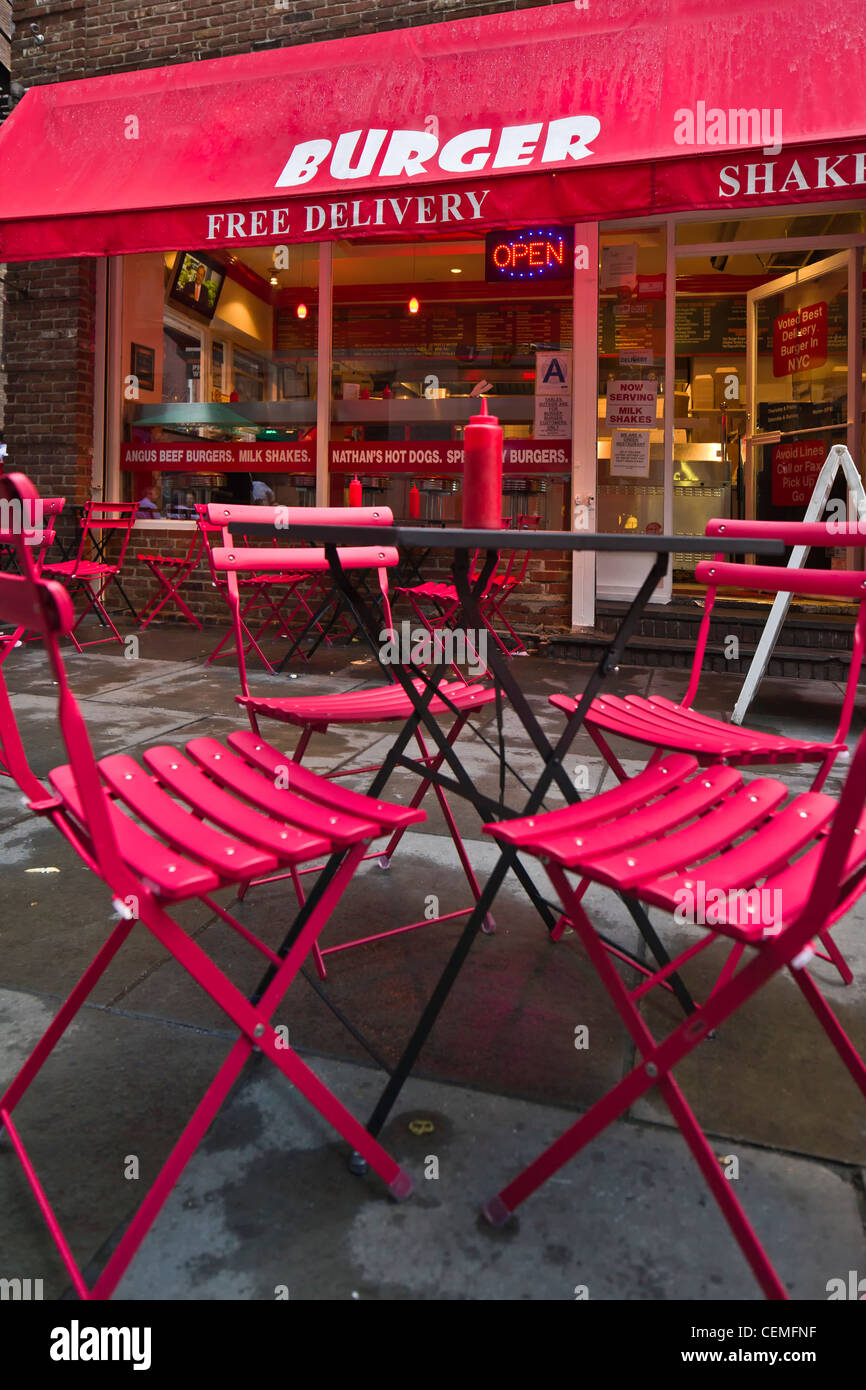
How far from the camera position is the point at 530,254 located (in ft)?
23.5

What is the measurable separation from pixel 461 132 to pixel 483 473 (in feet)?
16.3

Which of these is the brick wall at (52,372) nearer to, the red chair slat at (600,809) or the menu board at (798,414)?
the menu board at (798,414)

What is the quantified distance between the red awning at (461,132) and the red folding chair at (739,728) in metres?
3.04

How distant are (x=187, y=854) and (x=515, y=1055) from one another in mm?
821

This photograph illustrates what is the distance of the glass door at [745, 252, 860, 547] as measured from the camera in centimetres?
730

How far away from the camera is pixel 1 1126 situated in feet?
5.06

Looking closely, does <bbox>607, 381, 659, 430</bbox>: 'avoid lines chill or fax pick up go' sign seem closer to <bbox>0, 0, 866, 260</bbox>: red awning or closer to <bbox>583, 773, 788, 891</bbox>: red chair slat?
<bbox>0, 0, 866, 260</bbox>: red awning

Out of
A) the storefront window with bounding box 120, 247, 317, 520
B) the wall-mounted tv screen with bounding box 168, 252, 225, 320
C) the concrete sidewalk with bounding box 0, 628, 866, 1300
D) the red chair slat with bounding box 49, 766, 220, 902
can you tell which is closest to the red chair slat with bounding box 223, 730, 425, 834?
the red chair slat with bounding box 49, 766, 220, 902

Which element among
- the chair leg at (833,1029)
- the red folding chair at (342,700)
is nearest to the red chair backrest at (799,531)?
the red folding chair at (342,700)

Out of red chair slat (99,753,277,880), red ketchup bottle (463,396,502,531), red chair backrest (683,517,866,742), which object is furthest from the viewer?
red chair backrest (683,517,866,742)

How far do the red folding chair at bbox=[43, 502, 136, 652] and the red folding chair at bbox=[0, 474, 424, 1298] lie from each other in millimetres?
4133
